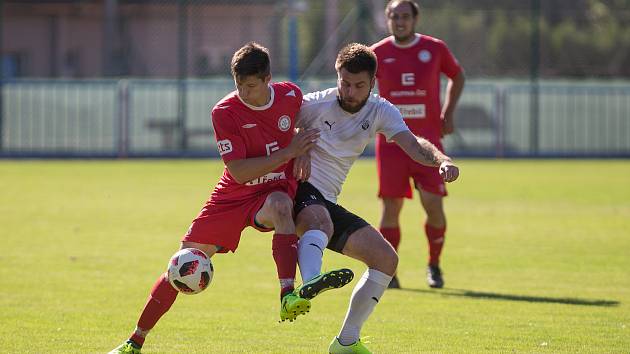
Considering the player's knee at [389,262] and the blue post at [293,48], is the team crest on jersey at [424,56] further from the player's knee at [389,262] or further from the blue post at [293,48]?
the blue post at [293,48]

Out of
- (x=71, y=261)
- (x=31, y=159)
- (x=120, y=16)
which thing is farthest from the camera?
(x=120, y=16)

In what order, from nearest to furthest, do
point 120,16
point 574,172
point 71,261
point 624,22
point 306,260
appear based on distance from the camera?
point 306,260 < point 71,261 < point 574,172 < point 120,16 < point 624,22

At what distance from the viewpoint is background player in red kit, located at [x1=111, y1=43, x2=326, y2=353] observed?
21.4 feet

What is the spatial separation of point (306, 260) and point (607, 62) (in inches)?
931

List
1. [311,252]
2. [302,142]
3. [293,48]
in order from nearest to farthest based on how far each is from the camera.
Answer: [311,252] < [302,142] < [293,48]

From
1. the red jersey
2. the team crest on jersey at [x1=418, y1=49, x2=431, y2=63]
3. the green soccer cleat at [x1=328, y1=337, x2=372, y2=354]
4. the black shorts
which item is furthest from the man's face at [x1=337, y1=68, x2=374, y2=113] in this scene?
the team crest on jersey at [x1=418, y1=49, x2=431, y2=63]

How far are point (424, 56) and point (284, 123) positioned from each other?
12.5 feet

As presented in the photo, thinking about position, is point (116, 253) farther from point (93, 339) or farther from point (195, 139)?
point (195, 139)

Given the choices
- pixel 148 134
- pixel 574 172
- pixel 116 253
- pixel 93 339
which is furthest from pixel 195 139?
pixel 93 339

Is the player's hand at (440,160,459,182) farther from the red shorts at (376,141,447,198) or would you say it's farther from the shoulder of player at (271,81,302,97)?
the red shorts at (376,141,447,198)

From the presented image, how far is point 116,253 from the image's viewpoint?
465 inches

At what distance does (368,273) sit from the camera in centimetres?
671

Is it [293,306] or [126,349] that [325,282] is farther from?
[126,349]

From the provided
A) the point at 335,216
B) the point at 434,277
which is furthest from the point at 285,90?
the point at 434,277
